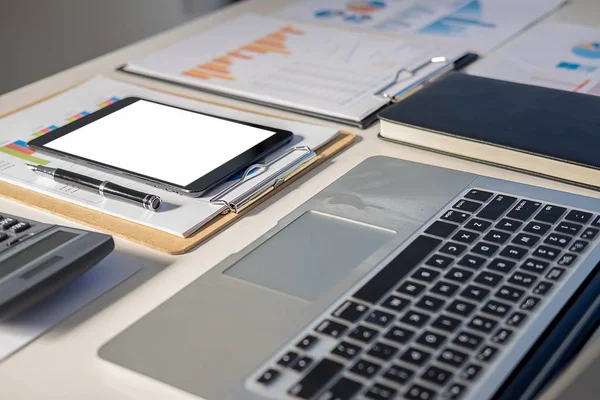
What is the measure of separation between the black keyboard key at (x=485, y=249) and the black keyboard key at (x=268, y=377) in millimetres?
213

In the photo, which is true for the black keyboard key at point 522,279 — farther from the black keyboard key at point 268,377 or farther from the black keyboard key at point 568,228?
the black keyboard key at point 268,377

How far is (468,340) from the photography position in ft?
1.83

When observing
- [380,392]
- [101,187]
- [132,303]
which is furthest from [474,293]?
[101,187]

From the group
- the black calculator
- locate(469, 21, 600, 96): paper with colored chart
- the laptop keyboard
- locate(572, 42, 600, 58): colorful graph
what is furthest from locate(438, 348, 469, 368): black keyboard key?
locate(572, 42, 600, 58): colorful graph

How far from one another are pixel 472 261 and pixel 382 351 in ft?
0.46

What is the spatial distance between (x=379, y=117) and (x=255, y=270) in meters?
0.30

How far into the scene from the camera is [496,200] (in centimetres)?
75

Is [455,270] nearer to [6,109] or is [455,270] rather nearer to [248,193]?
[248,193]

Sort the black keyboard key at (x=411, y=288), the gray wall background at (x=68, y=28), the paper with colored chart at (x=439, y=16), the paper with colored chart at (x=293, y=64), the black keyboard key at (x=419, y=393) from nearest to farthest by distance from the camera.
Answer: the black keyboard key at (x=419, y=393) < the black keyboard key at (x=411, y=288) < the paper with colored chart at (x=293, y=64) < the paper with colored chart at (x=439, y=16) < the gray wall background at (x=68, y=28)

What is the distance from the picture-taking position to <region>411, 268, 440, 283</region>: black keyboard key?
0.63m

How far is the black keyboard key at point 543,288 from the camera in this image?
610 mm

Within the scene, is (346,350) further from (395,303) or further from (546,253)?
(546,253)

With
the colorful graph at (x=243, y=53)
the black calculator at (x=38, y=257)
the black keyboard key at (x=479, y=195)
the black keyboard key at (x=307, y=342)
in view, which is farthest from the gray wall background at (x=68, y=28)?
the black keyboard key at (x=307, y=342)

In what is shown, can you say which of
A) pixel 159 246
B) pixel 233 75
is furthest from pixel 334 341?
pixel 233 75
